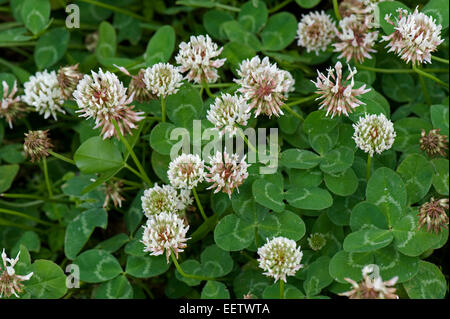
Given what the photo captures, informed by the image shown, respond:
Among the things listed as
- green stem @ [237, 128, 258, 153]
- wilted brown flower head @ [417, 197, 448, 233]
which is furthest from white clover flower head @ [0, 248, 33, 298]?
wilted brown flower head @ [417, 197, 448, 233]

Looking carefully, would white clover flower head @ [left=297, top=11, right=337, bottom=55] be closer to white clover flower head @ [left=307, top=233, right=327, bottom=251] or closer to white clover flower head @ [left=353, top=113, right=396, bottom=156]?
white clover flower head @ [left=353, top=113, right=396, bottom=156]

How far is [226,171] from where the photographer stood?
1479 mm

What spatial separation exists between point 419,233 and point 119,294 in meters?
0.87

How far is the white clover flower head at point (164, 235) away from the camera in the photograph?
1454 mm

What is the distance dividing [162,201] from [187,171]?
0.15m

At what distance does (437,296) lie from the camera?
153 centimetres

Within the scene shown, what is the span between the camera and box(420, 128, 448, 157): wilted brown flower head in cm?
166

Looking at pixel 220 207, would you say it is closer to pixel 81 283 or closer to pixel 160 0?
pixel 81 283

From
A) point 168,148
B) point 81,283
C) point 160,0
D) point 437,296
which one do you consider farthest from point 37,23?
point 437,296

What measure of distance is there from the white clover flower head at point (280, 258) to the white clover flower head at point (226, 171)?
0.59ft

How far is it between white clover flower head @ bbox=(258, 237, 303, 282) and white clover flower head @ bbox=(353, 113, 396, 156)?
332mm

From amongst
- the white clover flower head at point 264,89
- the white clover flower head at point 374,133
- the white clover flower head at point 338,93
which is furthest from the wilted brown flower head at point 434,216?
the white clover flower head at point 264,89

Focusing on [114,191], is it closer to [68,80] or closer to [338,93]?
[68,80]

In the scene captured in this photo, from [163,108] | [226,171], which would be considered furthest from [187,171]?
[163,108]
